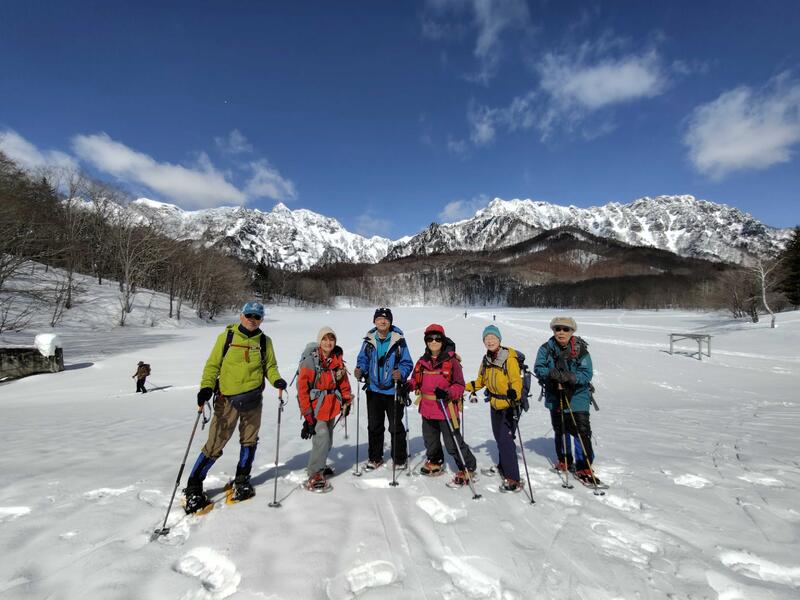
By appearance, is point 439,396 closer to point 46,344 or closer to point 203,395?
point 203,395

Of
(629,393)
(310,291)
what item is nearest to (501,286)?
(310,291)

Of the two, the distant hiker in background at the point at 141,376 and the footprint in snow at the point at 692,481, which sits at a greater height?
the footprint in snow at the point at 692,481

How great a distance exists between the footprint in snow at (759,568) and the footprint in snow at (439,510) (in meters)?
2.44

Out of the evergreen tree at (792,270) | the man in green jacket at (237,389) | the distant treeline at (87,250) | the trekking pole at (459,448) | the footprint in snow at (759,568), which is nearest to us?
the footprint in snow at (759,568)

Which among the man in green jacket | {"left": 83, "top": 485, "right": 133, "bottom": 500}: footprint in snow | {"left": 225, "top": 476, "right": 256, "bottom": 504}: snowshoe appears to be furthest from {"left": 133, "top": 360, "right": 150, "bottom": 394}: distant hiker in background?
{"left": 225, "top": 476, "right": 256, "bottom": 504}: snowshoe

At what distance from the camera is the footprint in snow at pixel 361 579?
2879 mm

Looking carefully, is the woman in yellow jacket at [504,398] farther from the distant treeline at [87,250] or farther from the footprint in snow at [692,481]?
the distant treeline at [87,250]

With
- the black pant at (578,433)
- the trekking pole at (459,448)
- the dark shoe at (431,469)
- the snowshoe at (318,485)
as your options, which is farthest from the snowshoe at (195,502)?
the black pant at (578,433)

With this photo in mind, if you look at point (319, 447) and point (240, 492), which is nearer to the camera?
point (240, 492)

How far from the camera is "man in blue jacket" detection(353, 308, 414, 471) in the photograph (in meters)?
5.29

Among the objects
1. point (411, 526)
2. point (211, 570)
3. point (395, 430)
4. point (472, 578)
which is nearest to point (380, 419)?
point (395, 430)

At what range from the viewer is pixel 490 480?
16.5 feet

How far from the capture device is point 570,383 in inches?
195

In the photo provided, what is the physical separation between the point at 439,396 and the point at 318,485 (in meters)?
1.95
